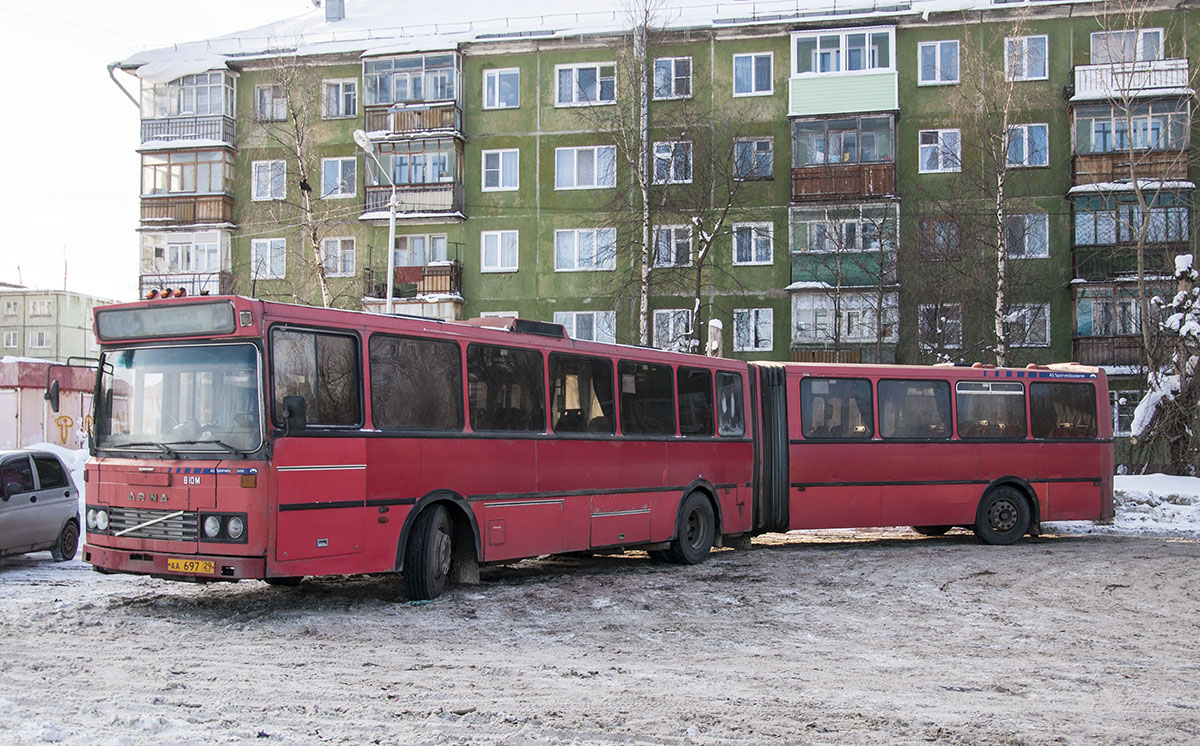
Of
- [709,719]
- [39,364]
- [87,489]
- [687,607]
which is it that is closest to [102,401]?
[87,489]

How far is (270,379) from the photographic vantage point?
9.83 metres

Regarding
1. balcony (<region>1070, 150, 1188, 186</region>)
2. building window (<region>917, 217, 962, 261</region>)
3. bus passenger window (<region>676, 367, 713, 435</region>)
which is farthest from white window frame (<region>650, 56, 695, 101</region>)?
bus passenger window (<region>676, 367, 713, 435</region>)

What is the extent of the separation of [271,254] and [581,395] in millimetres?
30546

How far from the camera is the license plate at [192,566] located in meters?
9.63

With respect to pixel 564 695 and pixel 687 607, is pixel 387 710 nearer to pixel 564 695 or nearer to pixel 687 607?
pixel 564 695

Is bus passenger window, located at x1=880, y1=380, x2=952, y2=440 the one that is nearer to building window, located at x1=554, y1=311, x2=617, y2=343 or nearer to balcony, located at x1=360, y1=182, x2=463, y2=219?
building window, located at x1=554, y1=311, x2=617, y2=343

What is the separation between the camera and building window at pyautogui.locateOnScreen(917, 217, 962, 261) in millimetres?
36531

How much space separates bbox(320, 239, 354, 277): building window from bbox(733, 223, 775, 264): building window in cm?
1396

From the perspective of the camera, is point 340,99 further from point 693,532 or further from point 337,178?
point 693,532

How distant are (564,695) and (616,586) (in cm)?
545

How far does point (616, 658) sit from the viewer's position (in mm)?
8648

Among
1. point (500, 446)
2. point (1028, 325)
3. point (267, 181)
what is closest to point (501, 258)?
point (267, 181)

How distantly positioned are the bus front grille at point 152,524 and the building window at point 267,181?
32.6m

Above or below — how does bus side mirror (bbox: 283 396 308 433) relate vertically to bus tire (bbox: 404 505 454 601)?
above
